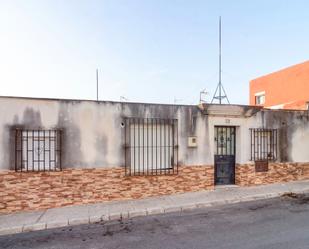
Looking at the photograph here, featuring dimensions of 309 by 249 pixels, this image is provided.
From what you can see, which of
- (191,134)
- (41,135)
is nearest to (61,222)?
(41,135)

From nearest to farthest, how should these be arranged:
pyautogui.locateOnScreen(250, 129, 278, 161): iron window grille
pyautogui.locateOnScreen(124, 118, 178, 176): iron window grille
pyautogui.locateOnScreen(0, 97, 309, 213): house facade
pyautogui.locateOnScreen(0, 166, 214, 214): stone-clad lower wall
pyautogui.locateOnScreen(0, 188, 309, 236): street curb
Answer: pyautogui.locateOnScreen(0, 188, 309, 236): street curb < pyautogui.locateOnScreen(0, 166, 214, 214): stone-clad lower wall < pyautogui.locateOnScreen(0, 97, 309, 213): house facade < pyautogui.locateOnScreen(124, 118, 178, 176): iron window grille < pyautogui.locateOnScreen(250, 129, 278, 161): iron window grille

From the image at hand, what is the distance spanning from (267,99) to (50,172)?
56.0 feet

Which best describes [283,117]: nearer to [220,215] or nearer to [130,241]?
[220,215]

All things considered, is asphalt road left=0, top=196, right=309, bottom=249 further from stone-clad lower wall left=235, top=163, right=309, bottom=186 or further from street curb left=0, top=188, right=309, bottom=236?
stone-clad lower wall left=235, top=163, right=309, bottom=186

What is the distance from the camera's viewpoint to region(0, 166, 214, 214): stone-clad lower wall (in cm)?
696

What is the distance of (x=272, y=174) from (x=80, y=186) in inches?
279

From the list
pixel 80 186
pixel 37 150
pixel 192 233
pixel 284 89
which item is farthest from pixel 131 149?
pixel 284 89

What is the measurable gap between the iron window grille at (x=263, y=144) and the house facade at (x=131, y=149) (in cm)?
4

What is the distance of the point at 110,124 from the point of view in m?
7.91

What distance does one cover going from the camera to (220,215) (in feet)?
21.5

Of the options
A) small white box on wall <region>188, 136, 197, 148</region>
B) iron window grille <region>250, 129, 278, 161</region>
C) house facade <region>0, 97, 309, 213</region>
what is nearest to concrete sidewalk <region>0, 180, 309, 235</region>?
house facade <region>0, 97, 309, 213</region>

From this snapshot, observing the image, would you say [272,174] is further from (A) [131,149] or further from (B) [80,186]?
(B) [80,186]

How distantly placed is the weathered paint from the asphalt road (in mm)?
2230

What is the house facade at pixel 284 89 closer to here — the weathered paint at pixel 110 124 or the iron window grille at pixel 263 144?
the iron window grille at pixel 263 144
